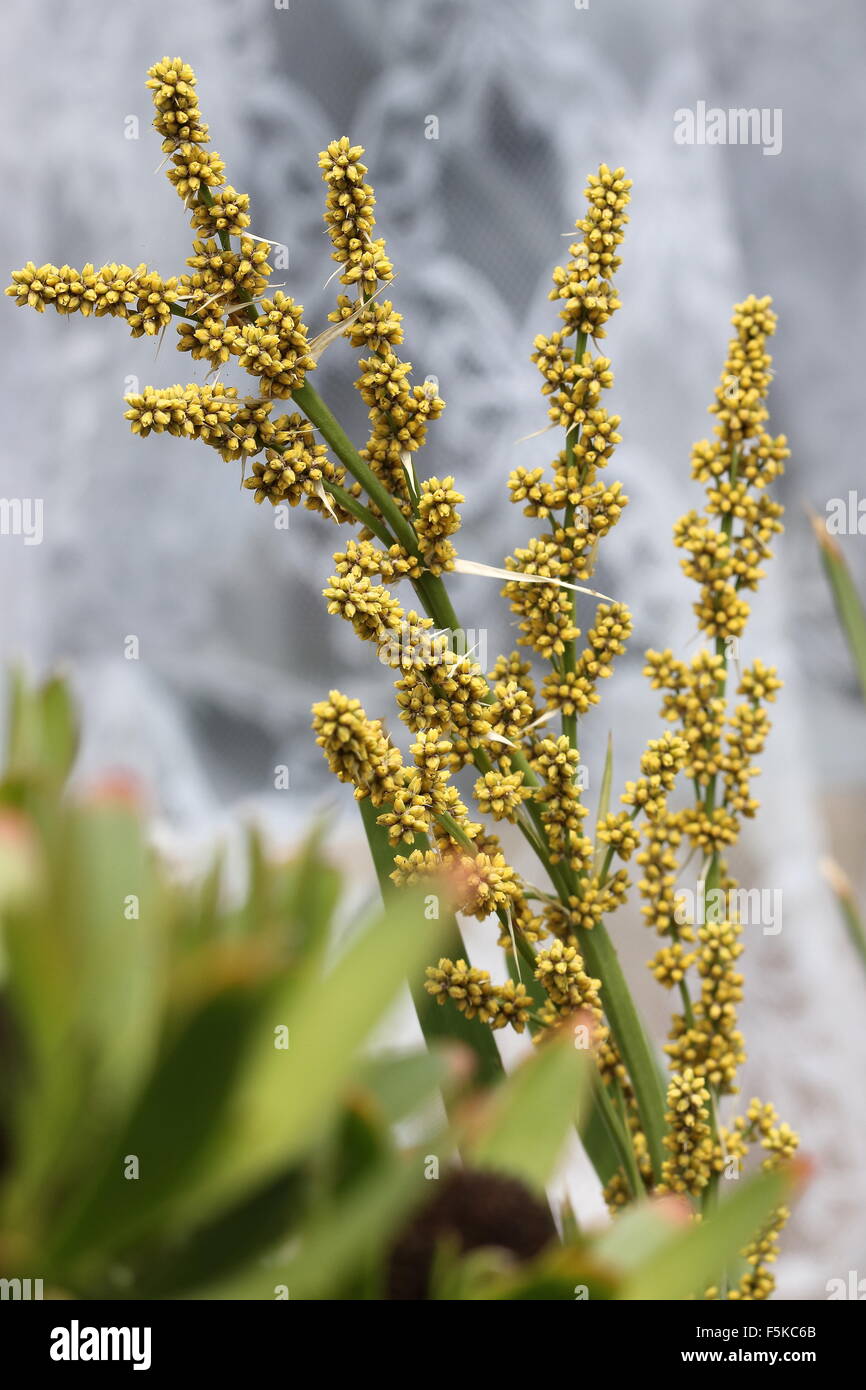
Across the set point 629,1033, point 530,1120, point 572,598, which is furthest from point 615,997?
point 530,1120

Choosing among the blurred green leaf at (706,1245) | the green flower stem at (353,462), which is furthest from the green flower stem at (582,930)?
the blurred green leaf at (706,1245)

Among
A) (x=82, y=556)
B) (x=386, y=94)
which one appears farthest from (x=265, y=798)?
(x=386, y=94)

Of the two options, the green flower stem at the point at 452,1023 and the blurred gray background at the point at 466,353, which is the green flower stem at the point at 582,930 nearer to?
the green flower stem at the point at 452,1023

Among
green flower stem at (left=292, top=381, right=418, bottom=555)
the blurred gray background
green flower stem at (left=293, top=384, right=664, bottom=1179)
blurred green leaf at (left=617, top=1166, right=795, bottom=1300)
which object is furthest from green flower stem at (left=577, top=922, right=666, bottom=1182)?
the blurred gray background

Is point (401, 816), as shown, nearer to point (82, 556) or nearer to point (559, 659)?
point (559, 659)

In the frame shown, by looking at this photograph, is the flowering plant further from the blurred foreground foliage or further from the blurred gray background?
the blurred gray background

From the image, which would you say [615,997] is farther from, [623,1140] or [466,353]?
[466,353]
